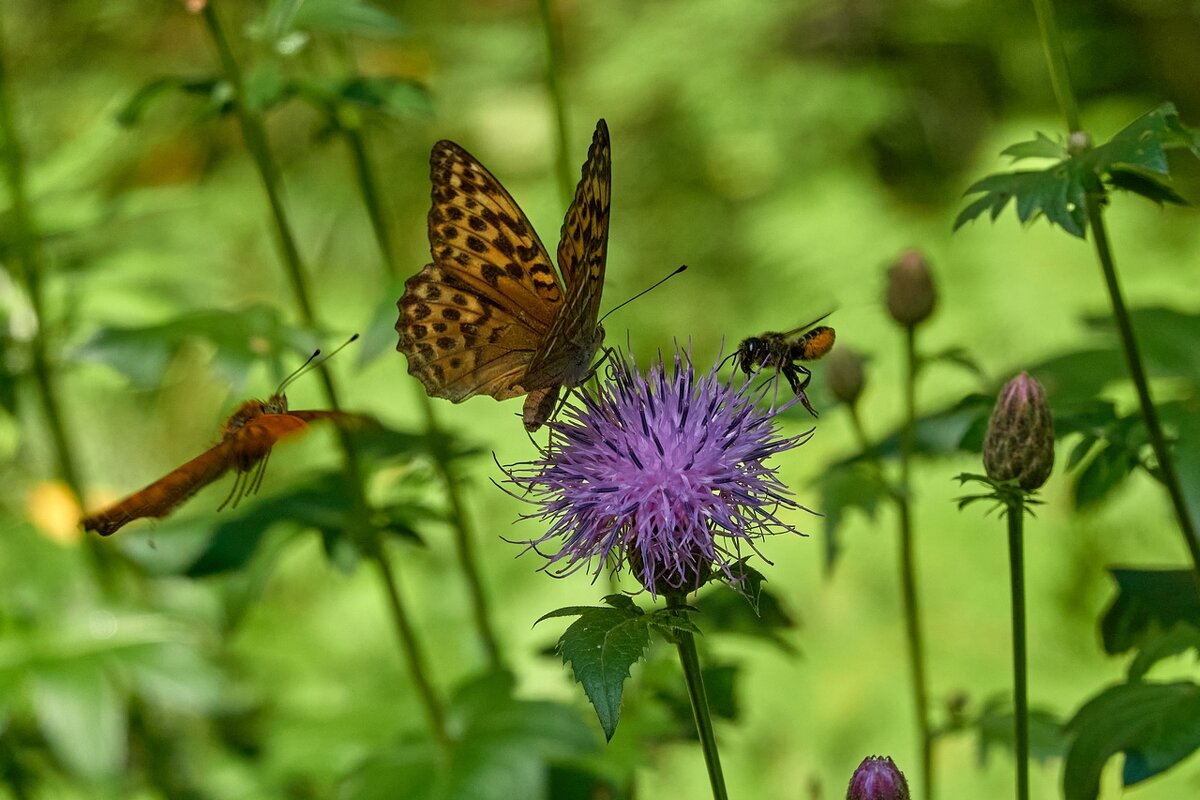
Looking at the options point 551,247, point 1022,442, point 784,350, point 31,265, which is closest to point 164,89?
point 31,265

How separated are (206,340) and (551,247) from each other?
7.56ft

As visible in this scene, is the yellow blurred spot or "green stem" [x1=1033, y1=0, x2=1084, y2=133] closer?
"green stem" [x1=1033, y1=0, x2=1084, y2=133]

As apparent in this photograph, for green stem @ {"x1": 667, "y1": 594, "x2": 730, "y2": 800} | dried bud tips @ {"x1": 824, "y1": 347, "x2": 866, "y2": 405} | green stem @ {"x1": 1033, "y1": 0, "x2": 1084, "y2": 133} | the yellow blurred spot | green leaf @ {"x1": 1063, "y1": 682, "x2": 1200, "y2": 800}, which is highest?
green stem @ {"x1": 1033, "y1": 0, "x2": 1084, "y2": 133}

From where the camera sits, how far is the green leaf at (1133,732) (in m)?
1.63

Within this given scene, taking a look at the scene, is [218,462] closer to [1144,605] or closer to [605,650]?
[605,650]

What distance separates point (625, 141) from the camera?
537 cm

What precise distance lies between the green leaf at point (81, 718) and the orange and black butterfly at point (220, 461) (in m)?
0.86

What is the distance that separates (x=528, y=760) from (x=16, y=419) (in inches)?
54.3

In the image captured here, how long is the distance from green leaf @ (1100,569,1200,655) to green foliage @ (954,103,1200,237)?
623mm

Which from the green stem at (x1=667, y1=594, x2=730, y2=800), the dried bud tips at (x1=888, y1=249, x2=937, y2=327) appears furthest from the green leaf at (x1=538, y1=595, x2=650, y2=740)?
the dried bud tips at (x1=888, y1=249, x2=937, y2=327)

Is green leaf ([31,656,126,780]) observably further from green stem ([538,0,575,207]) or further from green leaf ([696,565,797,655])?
green stem ([538,0,575,207])

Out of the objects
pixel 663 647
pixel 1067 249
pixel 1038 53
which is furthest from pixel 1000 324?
pixel 663 647

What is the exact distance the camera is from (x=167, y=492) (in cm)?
153

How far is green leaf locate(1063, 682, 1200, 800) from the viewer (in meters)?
1.63
